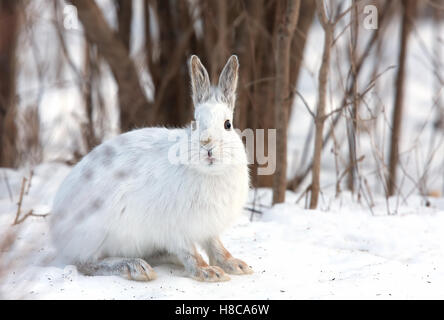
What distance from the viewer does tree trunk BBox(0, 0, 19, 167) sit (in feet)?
17.5

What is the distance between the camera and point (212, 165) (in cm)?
253

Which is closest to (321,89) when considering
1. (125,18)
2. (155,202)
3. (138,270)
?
(155,202)

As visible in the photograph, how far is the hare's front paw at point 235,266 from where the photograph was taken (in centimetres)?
280

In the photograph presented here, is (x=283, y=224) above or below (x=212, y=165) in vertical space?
below

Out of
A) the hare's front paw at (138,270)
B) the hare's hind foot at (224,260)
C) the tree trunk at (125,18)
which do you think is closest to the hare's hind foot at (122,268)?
the hare's front paw at (138,270)

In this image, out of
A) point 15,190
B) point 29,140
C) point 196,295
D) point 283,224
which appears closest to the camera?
point 196,295

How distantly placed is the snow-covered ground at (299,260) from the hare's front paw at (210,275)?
0.04 meters

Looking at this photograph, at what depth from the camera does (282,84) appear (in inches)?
150

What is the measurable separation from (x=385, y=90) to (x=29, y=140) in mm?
3624

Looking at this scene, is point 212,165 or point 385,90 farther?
point 385,90

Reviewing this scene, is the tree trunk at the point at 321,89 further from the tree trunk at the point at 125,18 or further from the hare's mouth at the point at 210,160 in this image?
the tree trunk at the point at 125,18

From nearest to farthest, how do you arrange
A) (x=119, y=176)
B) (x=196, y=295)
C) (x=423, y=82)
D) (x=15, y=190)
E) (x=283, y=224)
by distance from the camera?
(x=196, y=295), (x=119, y=176), (x=283, y=224), (x=15, y=190), (x=423, y=82)

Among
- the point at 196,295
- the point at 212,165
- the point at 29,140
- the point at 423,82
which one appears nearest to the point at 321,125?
the point at 212,165
